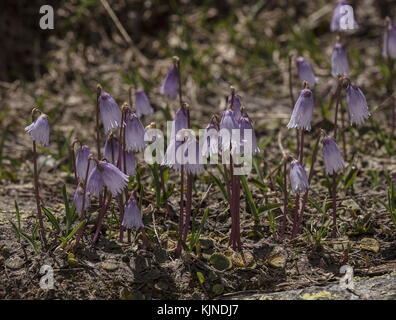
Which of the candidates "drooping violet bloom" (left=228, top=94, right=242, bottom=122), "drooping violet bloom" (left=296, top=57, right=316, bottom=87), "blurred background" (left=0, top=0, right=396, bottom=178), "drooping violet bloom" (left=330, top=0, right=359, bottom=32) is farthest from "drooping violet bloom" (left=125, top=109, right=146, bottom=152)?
"blurred background" (left=0, top=0, right=396, bottom=178)

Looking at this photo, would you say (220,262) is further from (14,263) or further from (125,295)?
(14,263)

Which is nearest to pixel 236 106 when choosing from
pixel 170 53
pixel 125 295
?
pixel 125 295

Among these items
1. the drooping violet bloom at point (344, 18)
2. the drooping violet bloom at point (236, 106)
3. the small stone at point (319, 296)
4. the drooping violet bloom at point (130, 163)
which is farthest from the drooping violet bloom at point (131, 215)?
the drooping violet bloom at point (344, 18)

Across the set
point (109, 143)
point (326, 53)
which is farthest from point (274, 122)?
point (109, 143)

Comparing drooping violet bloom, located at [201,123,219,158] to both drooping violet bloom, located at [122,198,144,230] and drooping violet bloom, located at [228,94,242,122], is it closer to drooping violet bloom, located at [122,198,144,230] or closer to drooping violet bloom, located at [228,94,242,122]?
drooping violet bloom, located at [228,94,242,122]

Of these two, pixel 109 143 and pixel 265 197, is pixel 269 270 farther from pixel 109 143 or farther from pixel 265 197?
pixel 109 143

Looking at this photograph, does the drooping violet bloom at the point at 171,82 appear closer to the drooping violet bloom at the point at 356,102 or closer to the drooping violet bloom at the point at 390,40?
the drooping violet bloom at the point at 356,102
